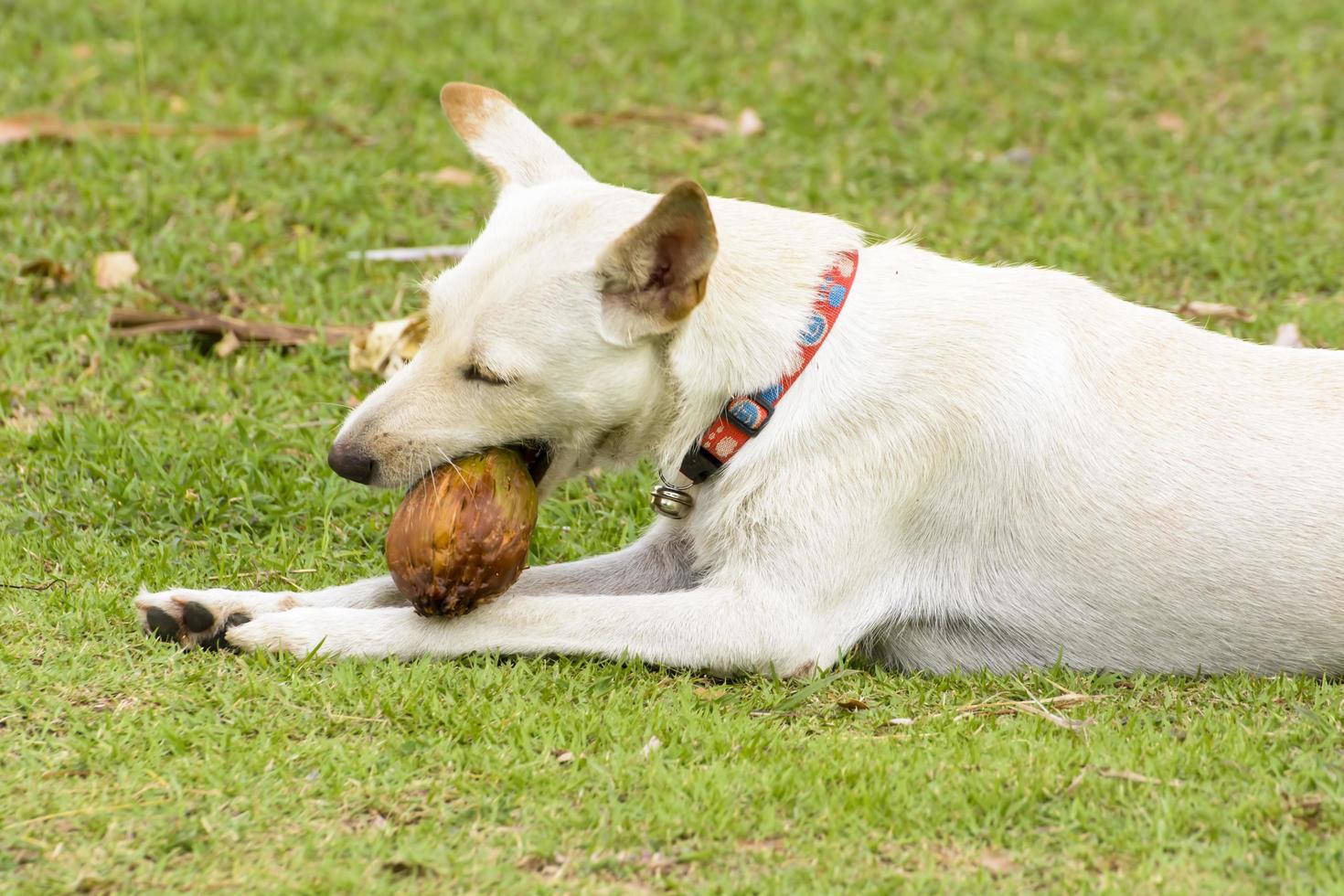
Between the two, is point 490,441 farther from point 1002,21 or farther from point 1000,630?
point 1002,21

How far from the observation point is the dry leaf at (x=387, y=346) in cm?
631

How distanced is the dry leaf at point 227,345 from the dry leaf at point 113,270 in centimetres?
75

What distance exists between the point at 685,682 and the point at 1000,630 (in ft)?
3.14

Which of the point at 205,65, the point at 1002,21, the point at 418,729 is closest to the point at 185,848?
the point at 418,729

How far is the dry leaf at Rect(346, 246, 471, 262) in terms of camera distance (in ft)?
24.7

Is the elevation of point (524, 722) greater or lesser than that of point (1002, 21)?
lesser

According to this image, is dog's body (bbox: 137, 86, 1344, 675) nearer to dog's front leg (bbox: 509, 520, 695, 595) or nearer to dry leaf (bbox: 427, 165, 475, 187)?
dog's front leg (bbox: 509, 520, 695, 595)

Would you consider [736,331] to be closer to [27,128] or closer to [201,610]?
[201,610]

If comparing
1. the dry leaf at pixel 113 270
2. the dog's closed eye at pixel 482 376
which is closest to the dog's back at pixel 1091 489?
the dog's closed eye at pixel 482 376

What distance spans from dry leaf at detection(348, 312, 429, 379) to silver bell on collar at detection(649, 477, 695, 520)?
1781mm

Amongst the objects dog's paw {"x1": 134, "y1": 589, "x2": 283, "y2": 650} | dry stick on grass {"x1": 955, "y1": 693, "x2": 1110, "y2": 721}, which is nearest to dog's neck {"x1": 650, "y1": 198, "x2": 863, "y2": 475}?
dry stick on grass {"x1": 955, "y1": 693, "x2": 1110, "y2": 721}

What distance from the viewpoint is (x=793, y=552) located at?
14.7 ft

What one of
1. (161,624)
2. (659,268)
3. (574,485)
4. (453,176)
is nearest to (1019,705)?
(659,268)

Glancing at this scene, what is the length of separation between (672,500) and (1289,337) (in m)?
3.18
